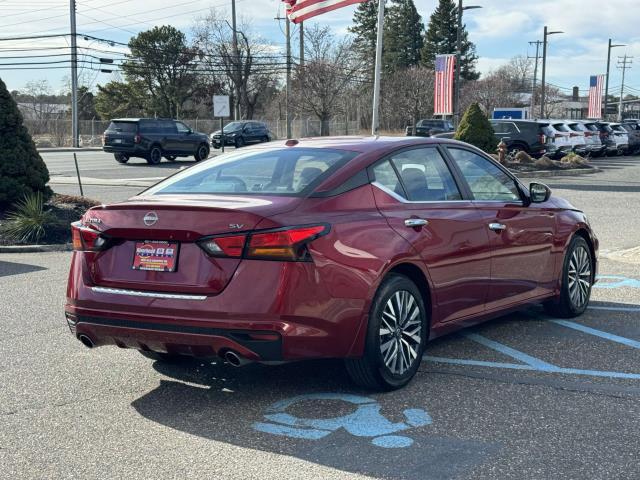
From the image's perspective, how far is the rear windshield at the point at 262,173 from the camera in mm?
5371

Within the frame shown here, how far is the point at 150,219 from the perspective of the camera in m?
5.03

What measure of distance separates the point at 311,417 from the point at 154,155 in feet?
103

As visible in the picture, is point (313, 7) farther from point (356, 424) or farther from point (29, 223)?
point (356, 424)

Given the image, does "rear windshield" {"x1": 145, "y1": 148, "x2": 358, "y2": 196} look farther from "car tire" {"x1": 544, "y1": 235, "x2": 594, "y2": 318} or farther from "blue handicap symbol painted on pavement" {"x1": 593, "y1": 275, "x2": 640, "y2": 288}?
"blue handicap symbol painted on pavement" {"x1": 593, "y1": 275, "x2": 640, "y2": 288}

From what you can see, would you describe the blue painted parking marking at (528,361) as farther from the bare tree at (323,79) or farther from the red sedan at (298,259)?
the bare tree at (323,79)

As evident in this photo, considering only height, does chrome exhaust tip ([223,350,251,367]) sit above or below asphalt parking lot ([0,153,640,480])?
above

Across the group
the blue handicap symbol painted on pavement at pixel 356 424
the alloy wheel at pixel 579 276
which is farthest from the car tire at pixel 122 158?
the blue handicap symbol painted on pavement at pixel 356 424

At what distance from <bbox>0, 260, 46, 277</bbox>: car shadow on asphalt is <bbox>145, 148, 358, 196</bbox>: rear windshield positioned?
5313 millimetres

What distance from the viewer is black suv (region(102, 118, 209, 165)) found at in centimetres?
3500

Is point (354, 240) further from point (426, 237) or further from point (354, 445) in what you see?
point (354, 445)

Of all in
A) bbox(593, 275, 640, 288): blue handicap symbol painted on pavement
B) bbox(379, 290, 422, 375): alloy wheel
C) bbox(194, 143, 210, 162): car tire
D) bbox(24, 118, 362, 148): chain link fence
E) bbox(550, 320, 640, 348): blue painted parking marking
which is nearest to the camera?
bbox(379, 290, 422, 375): alloy wheel

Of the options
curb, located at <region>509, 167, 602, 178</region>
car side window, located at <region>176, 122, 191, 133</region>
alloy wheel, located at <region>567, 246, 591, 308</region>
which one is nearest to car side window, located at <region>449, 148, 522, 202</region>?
alloy wheel, located at <region>567, 246, 591, 308</region>

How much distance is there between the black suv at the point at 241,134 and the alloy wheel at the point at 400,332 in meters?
41.6

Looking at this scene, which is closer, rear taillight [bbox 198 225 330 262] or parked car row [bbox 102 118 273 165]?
rear taillight [bbox 198 225 330 262]
